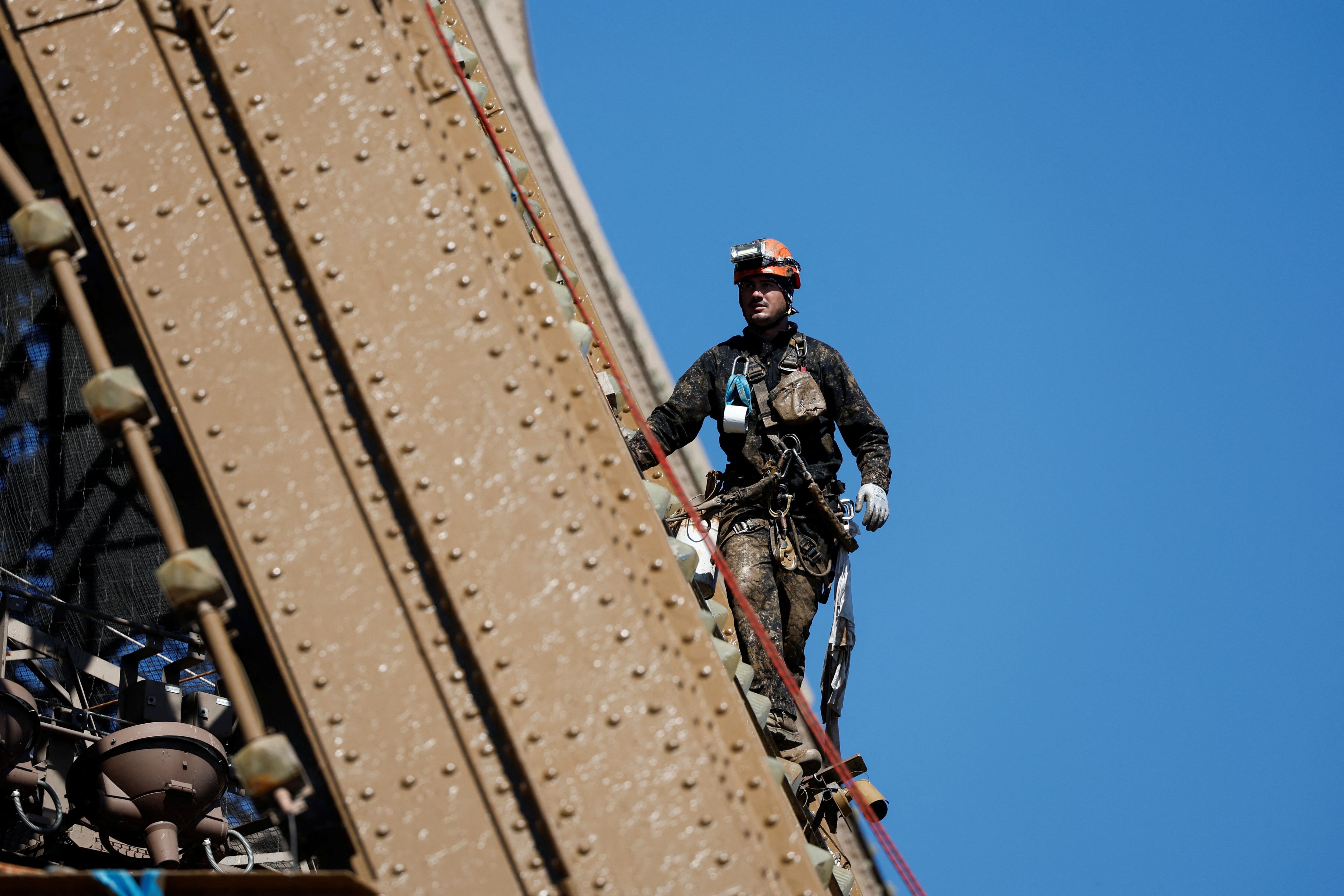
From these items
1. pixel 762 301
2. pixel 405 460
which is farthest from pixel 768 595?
pixel 405 460

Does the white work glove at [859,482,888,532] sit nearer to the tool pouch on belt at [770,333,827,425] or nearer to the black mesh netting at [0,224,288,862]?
the tool pouch on belt at [770,333,827,425]

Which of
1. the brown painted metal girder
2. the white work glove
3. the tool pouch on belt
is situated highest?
the tool pouch on belt

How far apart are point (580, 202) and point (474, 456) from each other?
1446 centimetres

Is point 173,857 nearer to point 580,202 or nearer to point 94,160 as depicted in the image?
point 94,160

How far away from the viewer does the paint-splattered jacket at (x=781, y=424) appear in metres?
9.50

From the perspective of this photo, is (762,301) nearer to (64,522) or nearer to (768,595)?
(768,595)

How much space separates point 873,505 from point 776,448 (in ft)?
2.32

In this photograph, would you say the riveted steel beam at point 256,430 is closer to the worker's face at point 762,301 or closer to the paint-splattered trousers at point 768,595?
the paint-splattered trousers at point 768,595

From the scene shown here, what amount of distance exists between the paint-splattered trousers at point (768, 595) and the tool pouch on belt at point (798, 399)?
70 centimetres

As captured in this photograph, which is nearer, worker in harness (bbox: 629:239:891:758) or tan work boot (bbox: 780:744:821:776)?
tan work boot (bbox: 780:744:821:776)

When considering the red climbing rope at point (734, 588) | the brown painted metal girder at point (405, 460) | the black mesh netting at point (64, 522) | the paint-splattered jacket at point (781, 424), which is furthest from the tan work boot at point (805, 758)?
the black mesh netting at point (64, 522)

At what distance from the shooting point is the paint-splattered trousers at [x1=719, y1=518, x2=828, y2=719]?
8.86 metres

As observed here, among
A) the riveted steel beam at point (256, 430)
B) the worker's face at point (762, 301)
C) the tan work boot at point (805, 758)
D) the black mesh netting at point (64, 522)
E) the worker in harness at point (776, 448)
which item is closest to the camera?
the riveted steel beam at point (256, 430)

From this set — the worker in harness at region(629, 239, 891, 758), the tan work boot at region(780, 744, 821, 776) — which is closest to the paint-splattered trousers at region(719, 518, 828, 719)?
the worker in harness at region(629, 239, 891, 758)
